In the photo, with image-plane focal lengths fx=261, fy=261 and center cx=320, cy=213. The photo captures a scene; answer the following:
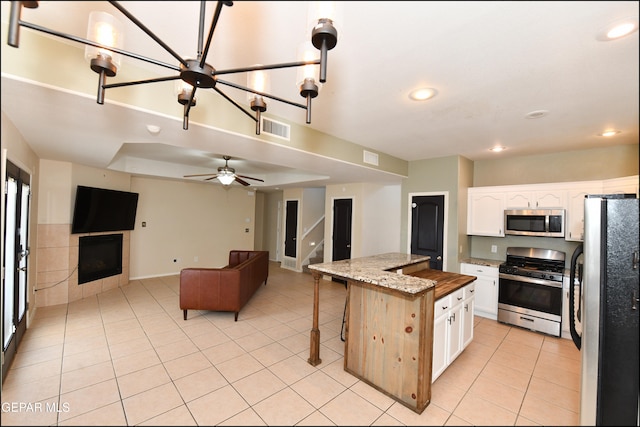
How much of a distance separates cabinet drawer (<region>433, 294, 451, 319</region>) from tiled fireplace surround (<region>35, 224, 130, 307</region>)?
17.3 feet

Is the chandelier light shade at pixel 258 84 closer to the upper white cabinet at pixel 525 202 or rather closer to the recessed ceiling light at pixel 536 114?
the recessed ceiling light at pixel 536 114

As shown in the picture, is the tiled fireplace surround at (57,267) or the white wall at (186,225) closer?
the tiled fireplace surround at (57,267)

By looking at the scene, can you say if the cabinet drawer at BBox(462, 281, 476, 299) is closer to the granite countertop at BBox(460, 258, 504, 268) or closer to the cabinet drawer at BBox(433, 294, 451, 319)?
the cabinet drawer at BBox(433, 294, 451, 319)

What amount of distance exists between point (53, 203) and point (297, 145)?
393 cm

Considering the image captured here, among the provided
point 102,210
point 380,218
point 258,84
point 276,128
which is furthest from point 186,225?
point 258,84

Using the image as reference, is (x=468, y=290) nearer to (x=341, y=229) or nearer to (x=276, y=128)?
(x=276, y=128)

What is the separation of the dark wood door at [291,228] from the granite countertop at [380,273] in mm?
4312

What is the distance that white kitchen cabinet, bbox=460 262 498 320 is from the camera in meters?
3.84

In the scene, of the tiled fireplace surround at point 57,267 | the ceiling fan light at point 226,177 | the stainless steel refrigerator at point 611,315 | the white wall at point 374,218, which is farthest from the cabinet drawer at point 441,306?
the tiled fireplace surround at point 57,267

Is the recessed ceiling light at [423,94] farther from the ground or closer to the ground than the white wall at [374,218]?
farther from the ground

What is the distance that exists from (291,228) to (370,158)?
13.2 ft

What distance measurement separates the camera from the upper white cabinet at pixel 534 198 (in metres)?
3.44

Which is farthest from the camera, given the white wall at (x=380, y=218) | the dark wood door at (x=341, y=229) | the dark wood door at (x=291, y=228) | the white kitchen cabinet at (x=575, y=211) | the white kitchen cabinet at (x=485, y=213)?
the dark wood door at (x=291, y=228)

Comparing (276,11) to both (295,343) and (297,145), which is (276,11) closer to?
(297,145)
